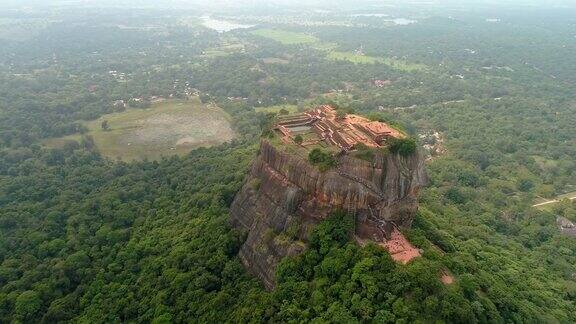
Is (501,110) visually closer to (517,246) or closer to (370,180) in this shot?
(517,246)

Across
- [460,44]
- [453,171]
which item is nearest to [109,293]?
[453,171]

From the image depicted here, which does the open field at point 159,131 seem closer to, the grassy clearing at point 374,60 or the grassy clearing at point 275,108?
the grassy clearing at point 275,108

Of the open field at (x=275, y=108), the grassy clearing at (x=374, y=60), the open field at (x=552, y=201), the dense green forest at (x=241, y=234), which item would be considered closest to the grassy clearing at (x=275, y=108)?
the open field at (x=275, y=108)

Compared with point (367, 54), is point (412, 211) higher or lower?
higher

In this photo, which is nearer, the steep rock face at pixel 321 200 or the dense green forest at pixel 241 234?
the dense green forest at pixel 241 234

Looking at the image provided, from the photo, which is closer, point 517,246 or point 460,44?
point 517,246

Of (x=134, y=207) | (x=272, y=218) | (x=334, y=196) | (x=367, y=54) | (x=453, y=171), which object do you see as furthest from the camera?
(x=367, y=54)
